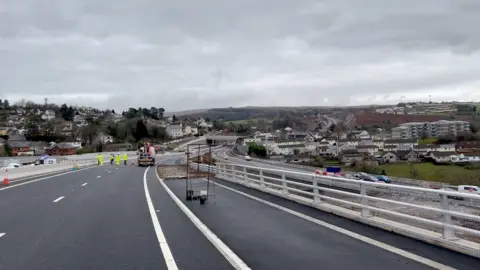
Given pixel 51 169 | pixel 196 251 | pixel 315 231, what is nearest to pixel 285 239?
pixel 315 231

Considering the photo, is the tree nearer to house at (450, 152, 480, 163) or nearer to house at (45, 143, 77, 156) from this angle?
house at (45, 143, 77, 156)

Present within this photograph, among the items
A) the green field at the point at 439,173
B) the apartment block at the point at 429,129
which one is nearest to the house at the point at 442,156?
the green field at the point at 439,173

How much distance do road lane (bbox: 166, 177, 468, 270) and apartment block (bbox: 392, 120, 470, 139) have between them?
34.1 metres

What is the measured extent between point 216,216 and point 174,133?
182 m

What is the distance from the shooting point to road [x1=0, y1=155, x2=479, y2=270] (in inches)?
332

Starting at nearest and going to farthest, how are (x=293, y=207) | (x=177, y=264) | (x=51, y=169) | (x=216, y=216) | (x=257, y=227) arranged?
(x=177, y=264)
(x=257, y=227)
(x=216, y=216)
(x=293, y=207)
(x=51, y=169)

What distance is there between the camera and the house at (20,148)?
130 metres

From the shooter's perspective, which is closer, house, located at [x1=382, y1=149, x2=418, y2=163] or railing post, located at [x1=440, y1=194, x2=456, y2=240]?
railing post, located at [x1=440, y1=194, x2=456, y2=240]

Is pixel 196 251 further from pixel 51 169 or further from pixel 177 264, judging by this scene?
pixel 51 169

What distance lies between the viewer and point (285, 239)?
10695 millimetres

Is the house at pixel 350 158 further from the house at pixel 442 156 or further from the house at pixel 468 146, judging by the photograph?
the house at pixel 468 146

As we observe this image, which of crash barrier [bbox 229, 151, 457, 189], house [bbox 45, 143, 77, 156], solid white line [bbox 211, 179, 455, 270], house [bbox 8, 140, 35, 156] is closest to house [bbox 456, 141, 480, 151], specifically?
crash barrier [bbox 229, 151, 457, 189]

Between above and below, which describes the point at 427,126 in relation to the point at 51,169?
above

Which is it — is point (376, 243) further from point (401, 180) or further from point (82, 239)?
point (401, 180)
